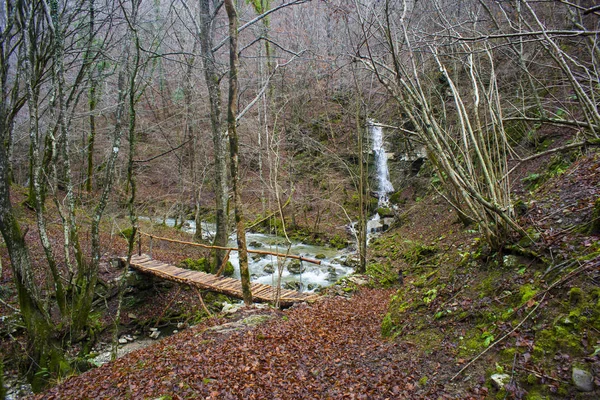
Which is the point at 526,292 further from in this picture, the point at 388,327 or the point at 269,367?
the point at 269,367

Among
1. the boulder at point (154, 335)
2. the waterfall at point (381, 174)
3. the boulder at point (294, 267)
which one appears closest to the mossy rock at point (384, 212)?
the waterfall at point (381, 174)

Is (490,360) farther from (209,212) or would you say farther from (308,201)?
(209,212)

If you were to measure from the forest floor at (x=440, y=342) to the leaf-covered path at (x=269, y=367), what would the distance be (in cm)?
A: 2

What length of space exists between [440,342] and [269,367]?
201 cm

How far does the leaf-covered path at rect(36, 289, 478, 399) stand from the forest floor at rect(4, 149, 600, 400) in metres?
0.02

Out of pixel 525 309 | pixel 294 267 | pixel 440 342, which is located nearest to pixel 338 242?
pixel 294 267

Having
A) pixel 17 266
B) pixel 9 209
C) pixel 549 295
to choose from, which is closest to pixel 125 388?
pixel 17 266

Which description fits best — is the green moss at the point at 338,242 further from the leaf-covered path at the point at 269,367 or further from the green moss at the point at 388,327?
the green moss at the point at 388,327

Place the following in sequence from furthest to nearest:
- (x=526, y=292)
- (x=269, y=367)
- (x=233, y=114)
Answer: (x=233, y=114)
(x=269, y=367)
(x=526, y=292)

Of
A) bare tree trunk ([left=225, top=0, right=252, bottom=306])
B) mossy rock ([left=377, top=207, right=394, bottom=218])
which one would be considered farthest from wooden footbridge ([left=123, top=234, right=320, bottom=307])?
mossy rock ([left=377, top=207, right=394, bottom=218])

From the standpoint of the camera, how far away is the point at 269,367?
4.14 metres

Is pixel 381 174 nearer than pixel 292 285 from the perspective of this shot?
No

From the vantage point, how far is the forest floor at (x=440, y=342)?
111 inches

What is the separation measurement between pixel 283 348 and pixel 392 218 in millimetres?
13333
